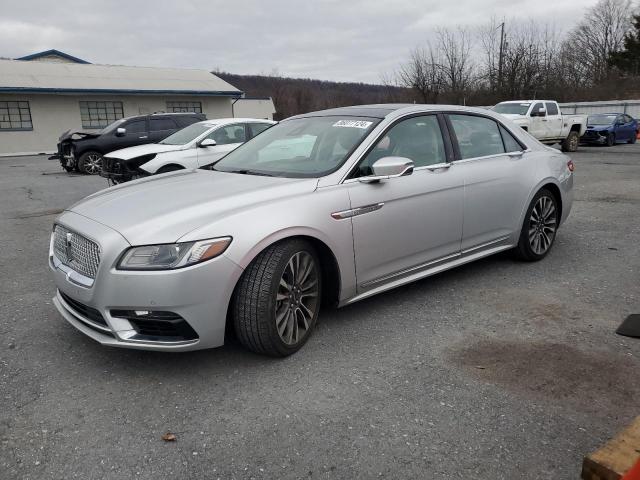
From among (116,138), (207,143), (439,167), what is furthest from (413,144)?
(116,138)

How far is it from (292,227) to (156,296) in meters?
0.90

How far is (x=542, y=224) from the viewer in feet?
17.3

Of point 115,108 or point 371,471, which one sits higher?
point 115,108

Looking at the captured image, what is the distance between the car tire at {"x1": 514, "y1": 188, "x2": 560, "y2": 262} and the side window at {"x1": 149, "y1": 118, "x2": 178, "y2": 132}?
12405mm

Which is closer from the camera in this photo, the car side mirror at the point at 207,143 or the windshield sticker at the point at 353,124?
the windshield sticker at the point at 353,124

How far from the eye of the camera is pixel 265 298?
3.10 meters

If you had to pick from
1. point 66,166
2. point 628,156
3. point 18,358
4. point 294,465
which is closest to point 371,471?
point 294,465

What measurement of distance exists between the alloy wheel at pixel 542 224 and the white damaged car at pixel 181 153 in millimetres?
5330

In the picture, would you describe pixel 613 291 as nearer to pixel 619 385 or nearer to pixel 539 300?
pixel 539 300

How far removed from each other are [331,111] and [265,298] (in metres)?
2.17

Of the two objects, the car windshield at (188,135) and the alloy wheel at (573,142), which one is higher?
the car windshield at (188,135)

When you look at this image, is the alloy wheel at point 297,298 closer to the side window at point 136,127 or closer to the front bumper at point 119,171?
the front bumper at point 119,171

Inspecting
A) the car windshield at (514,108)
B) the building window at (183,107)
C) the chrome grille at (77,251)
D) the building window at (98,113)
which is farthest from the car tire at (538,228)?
the building window at (183,107)

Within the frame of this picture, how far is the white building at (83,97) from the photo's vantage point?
2636cm
